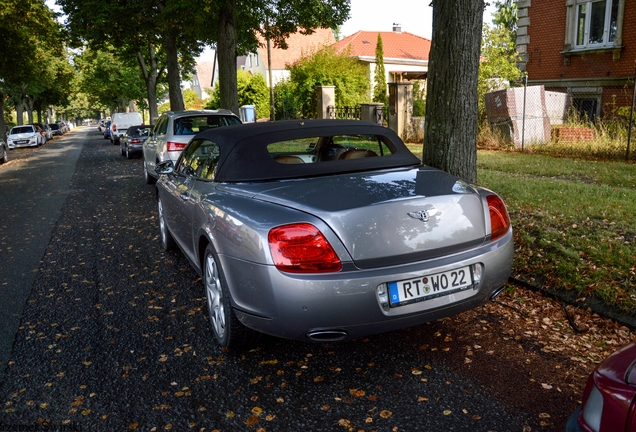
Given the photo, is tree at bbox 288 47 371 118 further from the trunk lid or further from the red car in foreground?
the red car in foreground

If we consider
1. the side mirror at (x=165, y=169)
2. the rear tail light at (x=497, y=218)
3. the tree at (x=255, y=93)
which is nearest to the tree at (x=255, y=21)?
the side mirror at (x=165, y=169)

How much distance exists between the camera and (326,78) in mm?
28750

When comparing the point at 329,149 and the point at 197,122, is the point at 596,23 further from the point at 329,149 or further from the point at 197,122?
the point at 329,149

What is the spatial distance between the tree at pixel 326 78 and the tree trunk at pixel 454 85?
22469 mm

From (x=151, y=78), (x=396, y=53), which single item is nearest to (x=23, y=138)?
(x=151, y=78)

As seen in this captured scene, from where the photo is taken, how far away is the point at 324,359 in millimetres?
3742

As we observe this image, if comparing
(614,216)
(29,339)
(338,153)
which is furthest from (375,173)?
(614,216)

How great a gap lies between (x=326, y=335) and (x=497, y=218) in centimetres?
143

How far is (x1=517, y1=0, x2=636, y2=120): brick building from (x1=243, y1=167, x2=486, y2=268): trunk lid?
1521cm

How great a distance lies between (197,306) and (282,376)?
157cm

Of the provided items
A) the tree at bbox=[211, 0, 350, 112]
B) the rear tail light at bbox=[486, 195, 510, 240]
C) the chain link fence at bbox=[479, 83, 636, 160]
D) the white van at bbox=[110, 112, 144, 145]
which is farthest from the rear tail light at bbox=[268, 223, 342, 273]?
the white van at bbox=[110, 112, 144, 145]

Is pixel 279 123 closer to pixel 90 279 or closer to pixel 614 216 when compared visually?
pixel 90 279

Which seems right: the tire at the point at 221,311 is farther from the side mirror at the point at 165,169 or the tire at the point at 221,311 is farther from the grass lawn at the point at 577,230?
the grass lawn at the point at 577,230

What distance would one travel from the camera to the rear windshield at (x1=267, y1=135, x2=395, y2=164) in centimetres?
448
